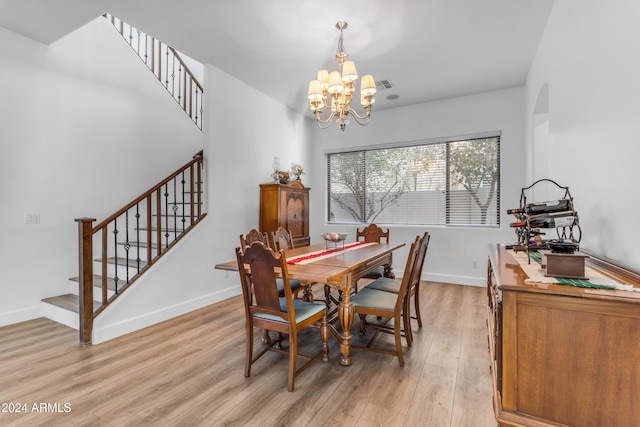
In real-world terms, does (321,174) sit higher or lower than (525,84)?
lower

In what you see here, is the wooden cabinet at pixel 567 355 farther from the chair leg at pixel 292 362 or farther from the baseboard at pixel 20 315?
the baseboard at pixel 20 315

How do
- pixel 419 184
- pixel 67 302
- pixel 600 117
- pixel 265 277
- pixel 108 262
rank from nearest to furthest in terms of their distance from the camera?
pixel 600 117, pixel 265 277, pixel 67 302, pixel 108 262, pixel 419 184

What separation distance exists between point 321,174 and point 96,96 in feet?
12.1

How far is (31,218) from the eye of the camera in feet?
10.6

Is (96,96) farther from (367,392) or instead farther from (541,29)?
(541,29)

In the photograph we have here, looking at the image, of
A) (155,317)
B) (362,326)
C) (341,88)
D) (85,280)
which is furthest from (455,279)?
(85,280)

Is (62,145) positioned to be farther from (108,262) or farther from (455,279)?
(455,279)

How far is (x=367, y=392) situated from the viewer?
2.00 m

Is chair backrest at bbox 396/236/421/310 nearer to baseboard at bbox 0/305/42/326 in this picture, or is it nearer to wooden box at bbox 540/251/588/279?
wooden box at bbox 540/251/588/279

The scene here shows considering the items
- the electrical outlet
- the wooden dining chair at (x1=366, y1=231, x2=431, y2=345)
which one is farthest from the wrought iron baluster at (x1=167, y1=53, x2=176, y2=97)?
the wooden dining chair at (x1=366, y1=231, x2=431, y2=345)

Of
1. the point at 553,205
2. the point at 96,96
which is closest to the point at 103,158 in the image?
the point at 96,96

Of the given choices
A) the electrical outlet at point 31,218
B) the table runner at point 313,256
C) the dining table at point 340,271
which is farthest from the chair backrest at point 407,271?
the electrical outlet at point 31,218

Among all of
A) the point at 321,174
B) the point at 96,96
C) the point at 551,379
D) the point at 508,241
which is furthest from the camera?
the point at 321,174

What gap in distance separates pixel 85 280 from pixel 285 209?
256 centimetres
